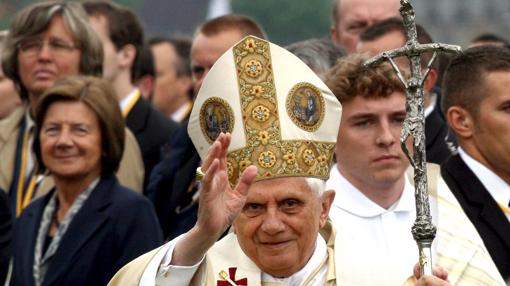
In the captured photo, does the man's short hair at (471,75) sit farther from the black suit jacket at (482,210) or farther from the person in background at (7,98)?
the person in background at (7,98)

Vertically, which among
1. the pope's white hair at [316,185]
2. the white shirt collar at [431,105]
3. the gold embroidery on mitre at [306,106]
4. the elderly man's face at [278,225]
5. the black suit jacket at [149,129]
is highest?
the white shirt collar at [431,105]

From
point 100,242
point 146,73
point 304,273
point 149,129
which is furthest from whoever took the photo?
point 146,73

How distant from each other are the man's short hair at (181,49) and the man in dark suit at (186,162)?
4060mm

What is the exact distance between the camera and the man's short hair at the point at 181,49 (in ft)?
51.0

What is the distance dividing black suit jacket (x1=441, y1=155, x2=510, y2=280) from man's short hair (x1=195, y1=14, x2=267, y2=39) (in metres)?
1.70

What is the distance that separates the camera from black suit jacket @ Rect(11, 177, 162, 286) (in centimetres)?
998

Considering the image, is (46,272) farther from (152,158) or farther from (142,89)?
(142,89)

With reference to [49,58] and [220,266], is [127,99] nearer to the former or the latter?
[49,58]

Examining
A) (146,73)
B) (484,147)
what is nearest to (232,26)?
(484,147)

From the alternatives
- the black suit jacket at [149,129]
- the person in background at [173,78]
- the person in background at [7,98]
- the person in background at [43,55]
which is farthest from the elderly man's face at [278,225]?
the person in background at [173,78]

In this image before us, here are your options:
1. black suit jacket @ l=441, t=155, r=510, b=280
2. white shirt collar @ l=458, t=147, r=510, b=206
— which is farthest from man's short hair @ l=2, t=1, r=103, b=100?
white shirt collar @ l=458, t=147, r=510, b=206

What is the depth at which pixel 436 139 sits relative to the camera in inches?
432

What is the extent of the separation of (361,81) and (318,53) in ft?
3.25

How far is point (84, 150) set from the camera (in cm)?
1038
